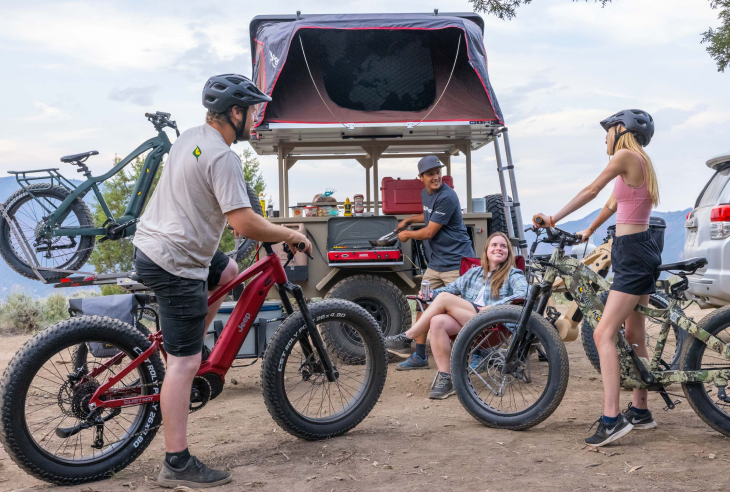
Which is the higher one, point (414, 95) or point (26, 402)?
point (414, 95)

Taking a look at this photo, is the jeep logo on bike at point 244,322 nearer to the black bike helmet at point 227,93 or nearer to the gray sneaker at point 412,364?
the black bike helmet at point 227,93

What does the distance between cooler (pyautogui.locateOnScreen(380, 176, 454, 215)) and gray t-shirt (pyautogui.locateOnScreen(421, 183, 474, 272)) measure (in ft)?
2.86

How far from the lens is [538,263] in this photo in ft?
13.5

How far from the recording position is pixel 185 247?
3.23 metres

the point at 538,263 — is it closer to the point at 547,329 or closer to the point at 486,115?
the point at 547,329

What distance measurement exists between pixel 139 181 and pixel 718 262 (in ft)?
17.2

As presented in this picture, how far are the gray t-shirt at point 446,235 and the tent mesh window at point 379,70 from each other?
5.96 feet

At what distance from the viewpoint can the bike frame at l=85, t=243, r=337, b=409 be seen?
11.2 ft

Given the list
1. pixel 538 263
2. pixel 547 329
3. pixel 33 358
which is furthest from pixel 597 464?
pixel 33 358

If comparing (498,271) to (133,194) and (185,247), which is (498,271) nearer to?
(185,247)

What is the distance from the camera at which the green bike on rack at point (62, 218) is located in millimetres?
6246

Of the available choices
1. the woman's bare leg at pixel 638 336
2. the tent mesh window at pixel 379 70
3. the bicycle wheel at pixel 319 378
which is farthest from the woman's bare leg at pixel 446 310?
the tent mesh window at pixel 379 70

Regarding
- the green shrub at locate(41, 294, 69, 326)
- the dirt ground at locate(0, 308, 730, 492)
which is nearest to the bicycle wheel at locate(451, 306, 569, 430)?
the dirt ground at locate(0, 308, 730, 492)

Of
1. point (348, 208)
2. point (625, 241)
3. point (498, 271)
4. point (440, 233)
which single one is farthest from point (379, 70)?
point (625, 241)
